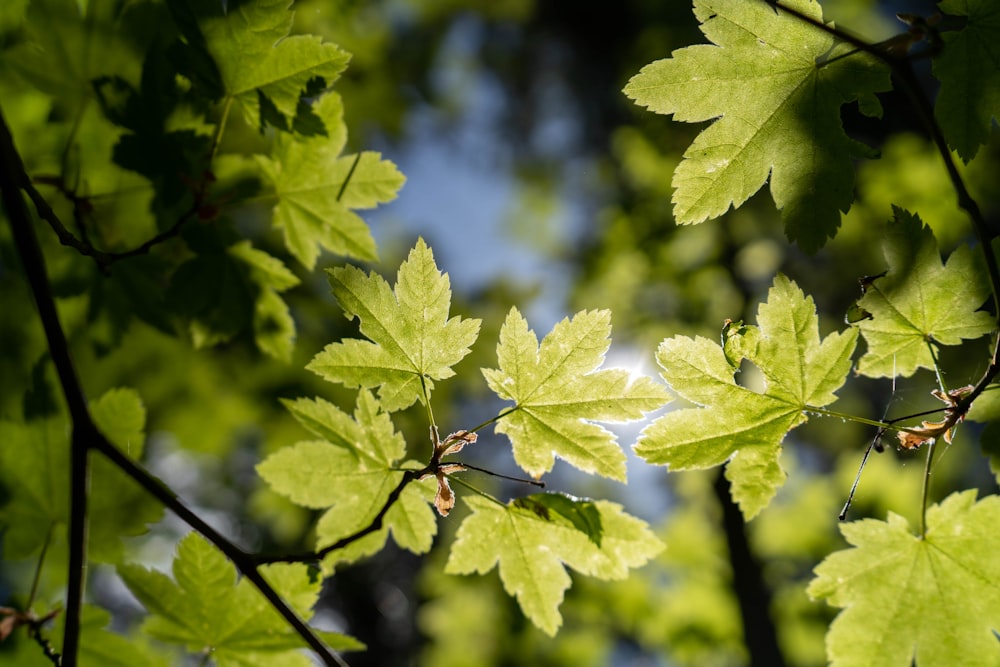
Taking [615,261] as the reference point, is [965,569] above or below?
above

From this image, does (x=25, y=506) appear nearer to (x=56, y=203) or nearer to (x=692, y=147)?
(x=56, y=203)

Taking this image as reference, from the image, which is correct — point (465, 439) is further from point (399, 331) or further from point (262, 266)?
point (262, 266)

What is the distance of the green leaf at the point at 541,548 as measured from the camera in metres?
1.40

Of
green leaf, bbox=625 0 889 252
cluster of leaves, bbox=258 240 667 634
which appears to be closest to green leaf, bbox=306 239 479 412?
cluster of leaves, bbox=258 240 667 634

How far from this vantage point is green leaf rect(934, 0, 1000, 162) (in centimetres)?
117

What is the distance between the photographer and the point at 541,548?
1424 mm

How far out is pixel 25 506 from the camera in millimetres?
1723

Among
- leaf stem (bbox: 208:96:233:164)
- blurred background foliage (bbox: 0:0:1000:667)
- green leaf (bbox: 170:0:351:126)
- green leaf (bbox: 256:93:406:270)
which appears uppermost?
green leaf (bbox: 170:0:351:126)

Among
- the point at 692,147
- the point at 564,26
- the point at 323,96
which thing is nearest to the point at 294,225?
the point at 323,96

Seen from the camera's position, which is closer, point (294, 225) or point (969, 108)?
point (969, 108)

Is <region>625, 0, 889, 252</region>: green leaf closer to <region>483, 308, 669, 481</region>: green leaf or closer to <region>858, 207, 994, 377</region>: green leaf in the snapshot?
<region>858, 207, 994, 377</region>: green leaf

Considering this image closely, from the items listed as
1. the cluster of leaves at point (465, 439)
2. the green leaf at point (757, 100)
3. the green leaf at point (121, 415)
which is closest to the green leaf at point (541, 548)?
the cluster of leaves at point (465, 439)

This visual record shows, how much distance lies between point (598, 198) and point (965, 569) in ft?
25.7

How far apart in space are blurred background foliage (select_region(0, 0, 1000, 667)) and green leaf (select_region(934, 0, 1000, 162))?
568 mm
